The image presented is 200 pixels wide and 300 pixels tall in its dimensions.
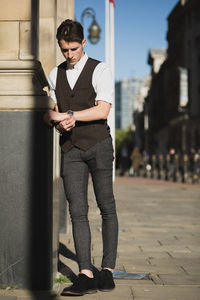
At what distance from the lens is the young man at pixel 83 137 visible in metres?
3.67

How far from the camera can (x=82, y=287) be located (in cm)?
370

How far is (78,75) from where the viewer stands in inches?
148

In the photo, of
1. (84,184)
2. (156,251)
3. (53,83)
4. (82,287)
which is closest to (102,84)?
(53,83)

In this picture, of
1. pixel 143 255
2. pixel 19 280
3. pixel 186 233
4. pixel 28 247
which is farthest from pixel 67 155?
pixel 186 233

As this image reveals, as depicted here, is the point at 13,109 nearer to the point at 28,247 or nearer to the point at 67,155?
the point at 67,155

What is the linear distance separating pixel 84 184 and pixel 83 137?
Answer: 0.35 m

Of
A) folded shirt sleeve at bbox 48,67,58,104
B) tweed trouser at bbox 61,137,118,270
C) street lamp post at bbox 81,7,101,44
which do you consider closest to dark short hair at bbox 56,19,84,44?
folded shirt sleeve at bbox 48,67,58,104

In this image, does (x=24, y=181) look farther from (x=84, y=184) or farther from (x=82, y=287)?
(x=82, y=287)

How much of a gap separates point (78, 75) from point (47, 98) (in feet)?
0.88

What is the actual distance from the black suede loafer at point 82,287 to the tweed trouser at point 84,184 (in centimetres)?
9

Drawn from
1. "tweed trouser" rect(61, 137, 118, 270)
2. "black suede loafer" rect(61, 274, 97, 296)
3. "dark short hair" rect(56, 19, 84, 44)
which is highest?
"dark short hair" rect(56, 19, 84, 44)

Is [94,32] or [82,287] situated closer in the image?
[82,287]

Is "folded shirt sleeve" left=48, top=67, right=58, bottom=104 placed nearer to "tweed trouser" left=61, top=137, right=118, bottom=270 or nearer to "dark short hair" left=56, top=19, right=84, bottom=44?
"dark short hair" left=56, top=19, right=84, bottom=44

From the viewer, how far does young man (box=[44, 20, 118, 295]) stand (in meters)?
3.67
